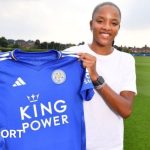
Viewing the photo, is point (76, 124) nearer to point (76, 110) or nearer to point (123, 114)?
point (76, 110)

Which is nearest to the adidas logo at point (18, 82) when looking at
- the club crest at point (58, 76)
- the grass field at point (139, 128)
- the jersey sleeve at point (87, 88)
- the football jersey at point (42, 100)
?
the football jersey at point (42, 100)

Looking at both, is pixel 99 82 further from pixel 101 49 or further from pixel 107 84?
pixel 101 49

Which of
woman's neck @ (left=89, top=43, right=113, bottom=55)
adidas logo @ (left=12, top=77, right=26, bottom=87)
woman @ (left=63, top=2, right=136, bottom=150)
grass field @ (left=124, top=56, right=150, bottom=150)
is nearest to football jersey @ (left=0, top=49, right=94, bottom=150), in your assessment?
adidas logo @ (left=12, top=77, right=26, bottom=87)

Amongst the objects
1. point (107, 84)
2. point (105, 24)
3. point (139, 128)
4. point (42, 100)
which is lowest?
point (139, 128)

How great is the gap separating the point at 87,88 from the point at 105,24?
58 centimetres

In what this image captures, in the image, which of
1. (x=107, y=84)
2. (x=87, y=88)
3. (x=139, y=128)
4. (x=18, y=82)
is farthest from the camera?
(x=139, y=128)

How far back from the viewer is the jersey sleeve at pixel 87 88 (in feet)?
12.9

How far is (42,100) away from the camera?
12.7 feet

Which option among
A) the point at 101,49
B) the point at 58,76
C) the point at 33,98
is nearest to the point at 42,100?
the point at 33,98

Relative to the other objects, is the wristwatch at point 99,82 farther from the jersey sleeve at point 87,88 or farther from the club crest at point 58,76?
the club crest at point 58,76

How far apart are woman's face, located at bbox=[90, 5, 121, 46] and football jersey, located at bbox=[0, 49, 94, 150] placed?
316 mm

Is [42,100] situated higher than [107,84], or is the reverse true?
[107,84]

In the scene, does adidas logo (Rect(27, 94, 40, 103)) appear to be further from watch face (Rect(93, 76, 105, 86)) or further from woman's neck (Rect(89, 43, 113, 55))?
woman's neck (Rect(89, 43, 113, 55))

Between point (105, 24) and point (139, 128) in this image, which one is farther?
point (139, 128)
